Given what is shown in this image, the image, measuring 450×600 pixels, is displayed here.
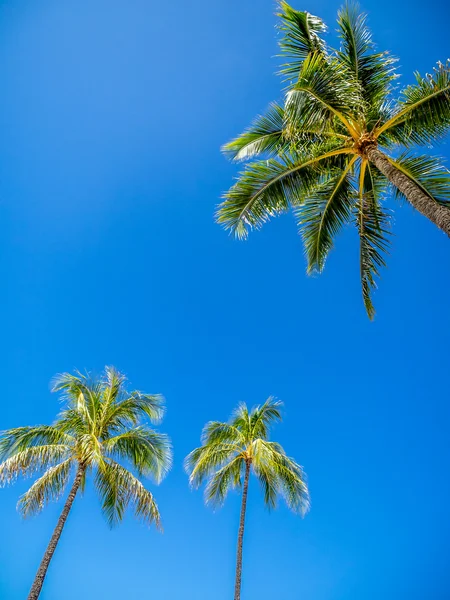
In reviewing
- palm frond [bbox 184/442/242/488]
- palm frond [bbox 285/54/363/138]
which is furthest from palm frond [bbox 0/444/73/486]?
palm frond [bbox 285/54/363/138]

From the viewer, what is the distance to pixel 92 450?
13039 millimetres

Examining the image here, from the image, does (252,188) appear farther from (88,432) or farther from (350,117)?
(88,432)

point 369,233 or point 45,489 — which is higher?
point 369,233

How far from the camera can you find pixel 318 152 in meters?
10.2

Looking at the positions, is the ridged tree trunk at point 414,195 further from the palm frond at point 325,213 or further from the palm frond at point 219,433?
the palm frond at point 219,433

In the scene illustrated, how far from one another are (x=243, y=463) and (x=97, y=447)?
24.5 ft

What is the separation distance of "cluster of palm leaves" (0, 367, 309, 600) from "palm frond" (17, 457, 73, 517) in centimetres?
3

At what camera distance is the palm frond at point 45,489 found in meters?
12.2

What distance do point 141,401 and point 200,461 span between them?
3795 millimetres

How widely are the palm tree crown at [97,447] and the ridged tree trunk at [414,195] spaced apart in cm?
1133

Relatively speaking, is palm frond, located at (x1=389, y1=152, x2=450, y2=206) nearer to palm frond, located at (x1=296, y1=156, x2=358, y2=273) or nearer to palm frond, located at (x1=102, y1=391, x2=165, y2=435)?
palm frond, located at (x1=296, y1=156, x2=358, y2=273)

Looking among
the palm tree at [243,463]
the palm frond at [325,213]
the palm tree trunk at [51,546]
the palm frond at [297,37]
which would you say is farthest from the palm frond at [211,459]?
the palm frond at [297,37]

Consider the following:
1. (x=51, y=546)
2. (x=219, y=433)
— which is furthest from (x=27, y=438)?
(x=219, y=433)

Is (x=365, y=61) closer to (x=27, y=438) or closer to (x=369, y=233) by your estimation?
(x=369, y=233)
